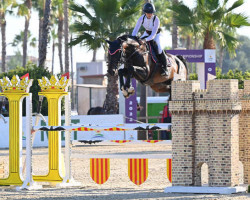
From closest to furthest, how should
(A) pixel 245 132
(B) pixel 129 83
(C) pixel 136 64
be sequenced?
(A) pixel 245 132 → (B) pixel 129 83 → (C) pixel 136 64

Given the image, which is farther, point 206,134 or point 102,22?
point 102,22

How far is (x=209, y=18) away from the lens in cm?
3216

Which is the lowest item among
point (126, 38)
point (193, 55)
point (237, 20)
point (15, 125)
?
point (15, 125)

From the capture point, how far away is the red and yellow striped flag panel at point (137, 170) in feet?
38.8

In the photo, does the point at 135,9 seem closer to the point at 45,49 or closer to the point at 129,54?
the point at 45,49

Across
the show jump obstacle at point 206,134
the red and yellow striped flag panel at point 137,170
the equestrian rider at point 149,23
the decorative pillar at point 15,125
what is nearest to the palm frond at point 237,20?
the equestrian rider at point 149,23

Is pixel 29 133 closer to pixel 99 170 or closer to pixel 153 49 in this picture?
pixel 99 170

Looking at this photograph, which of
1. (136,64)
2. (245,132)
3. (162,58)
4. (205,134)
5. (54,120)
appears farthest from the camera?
(162,58)

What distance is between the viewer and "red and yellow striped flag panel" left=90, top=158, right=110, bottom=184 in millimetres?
12172

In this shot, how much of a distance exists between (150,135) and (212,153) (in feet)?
69.3

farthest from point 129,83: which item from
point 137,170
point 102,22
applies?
point 102,22

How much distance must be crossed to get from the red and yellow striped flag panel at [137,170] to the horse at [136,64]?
1717 mm

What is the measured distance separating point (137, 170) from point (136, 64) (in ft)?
9.11

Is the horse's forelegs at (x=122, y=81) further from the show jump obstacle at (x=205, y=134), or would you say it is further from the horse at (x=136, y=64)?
the show jump obstacle at (x=205, y=134)
